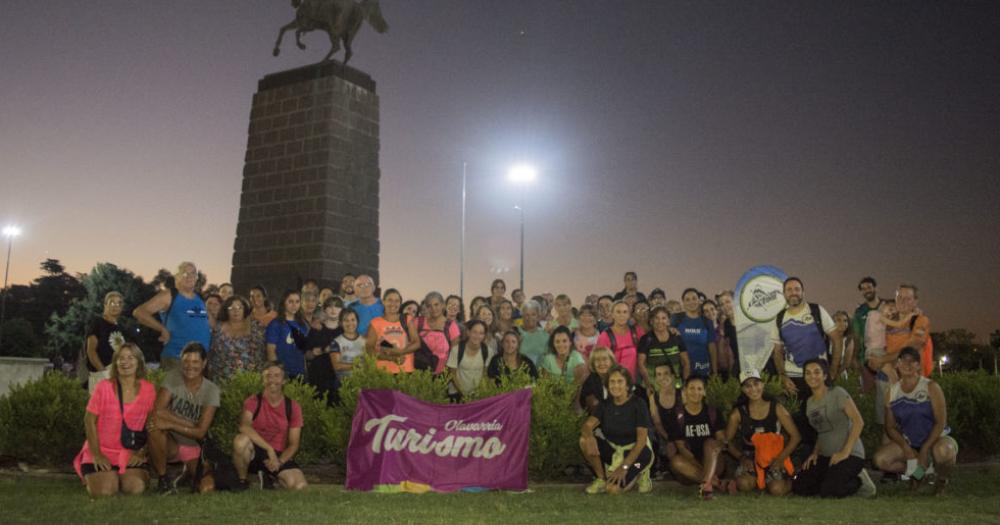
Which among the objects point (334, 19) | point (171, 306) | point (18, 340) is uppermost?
point (334, 19)

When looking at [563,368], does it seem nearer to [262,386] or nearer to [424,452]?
[424,452]

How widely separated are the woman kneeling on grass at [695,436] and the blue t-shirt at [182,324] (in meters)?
5.19

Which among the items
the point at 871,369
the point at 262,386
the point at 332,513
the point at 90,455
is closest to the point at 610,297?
the point at 871,369


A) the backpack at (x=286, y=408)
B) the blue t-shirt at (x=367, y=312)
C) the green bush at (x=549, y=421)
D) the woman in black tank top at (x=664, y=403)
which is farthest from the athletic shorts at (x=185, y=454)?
the woman in black tank top at (x=664, y=403)

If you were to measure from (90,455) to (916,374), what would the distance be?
25.1ft

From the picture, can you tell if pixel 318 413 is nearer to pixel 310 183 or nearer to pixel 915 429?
pixel 915 429

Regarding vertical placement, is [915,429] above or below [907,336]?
below

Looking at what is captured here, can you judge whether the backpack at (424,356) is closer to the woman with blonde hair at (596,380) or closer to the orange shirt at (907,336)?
the woman with blonde hair at (596,380)

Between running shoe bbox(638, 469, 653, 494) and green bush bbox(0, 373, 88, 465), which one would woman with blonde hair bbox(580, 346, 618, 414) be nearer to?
running shoe bbox(638, 469, 653, 494)

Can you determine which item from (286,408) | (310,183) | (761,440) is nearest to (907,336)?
(761,440)

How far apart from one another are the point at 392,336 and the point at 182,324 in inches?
90.6

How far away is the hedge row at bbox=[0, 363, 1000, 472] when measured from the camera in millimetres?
8398

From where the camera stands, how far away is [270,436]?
788 centimetres

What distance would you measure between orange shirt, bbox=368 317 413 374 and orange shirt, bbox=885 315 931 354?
5246mm
